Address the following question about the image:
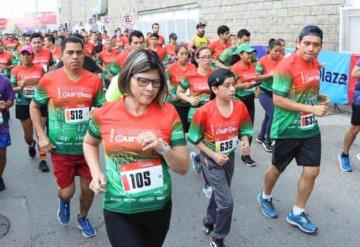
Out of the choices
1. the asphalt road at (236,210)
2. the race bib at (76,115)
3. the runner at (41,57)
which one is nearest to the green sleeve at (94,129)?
the race bib at (76,115)

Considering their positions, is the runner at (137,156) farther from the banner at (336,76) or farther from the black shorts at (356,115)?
the banner at (336,76)

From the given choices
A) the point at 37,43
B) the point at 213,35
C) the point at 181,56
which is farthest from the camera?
the point at 213,35

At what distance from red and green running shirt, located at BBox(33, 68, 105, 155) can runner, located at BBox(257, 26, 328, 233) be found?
1.70 metres

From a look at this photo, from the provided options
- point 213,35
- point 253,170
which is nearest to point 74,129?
point 253,170

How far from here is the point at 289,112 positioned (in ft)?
14.4

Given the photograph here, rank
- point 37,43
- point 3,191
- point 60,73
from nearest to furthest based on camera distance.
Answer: point 60,73 < point 3,191 < point 37,43

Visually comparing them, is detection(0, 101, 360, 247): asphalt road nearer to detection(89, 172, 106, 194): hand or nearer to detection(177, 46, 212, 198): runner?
detection(177, 46, 212, 198): runner

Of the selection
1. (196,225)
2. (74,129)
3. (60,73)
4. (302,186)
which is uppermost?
(60,73)

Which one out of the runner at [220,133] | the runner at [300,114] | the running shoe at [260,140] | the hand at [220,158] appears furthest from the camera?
the running shoe at [260,140]

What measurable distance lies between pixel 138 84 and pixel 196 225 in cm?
252

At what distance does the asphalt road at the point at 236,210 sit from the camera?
4.46 m

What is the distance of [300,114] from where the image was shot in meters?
4.36

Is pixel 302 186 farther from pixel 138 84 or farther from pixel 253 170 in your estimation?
pixel 138 84

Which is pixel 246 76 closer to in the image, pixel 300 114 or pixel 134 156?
pixel 300 114
